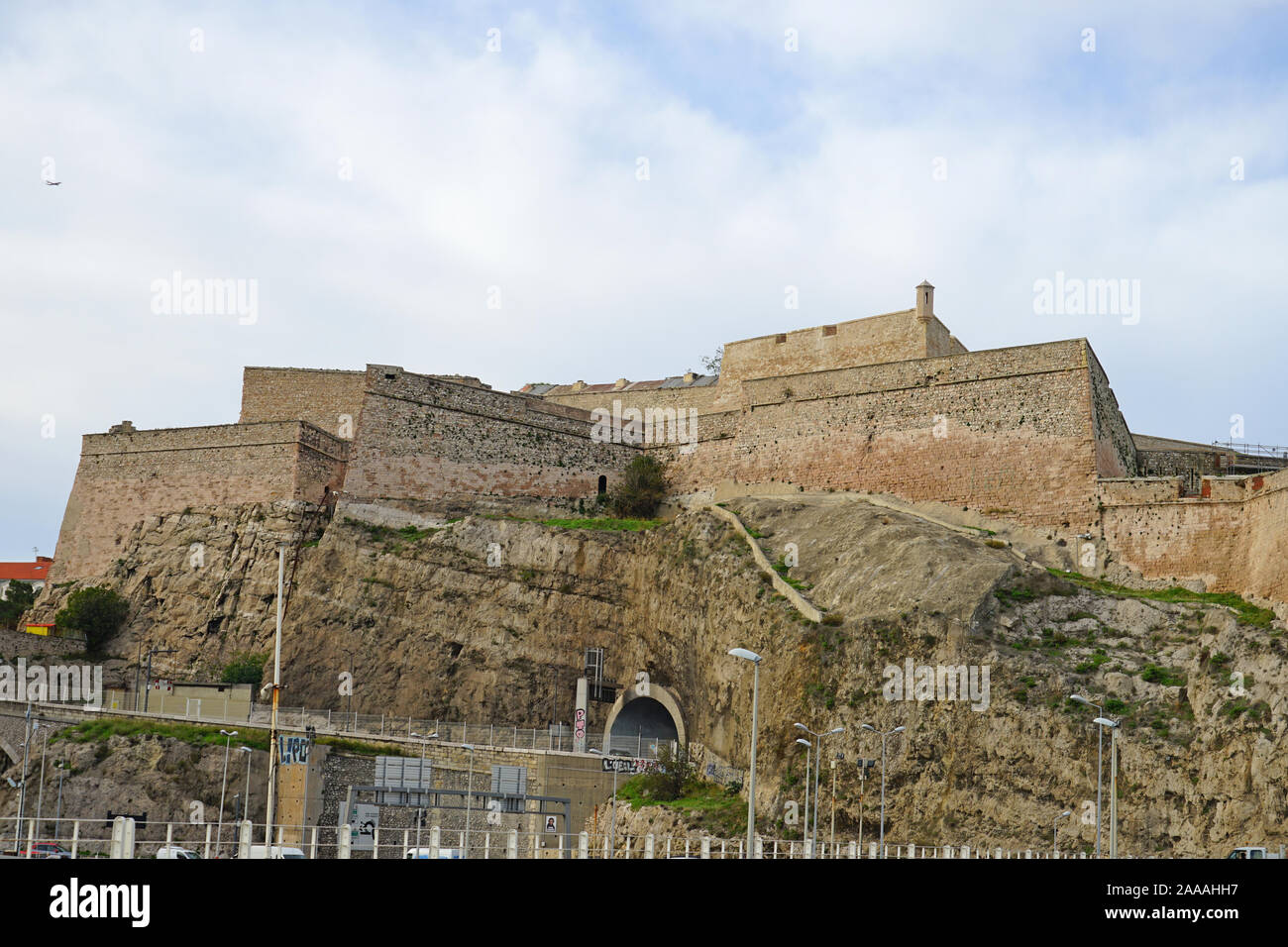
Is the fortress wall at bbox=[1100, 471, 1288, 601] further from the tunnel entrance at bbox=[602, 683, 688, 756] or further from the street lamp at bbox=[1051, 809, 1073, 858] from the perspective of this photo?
the tunnel entrance at bbox=[602, 683, 688, 756]

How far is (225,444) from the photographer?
63688mm

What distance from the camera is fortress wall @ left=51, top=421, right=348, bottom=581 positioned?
2459 inches

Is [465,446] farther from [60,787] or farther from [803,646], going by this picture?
[60,787]

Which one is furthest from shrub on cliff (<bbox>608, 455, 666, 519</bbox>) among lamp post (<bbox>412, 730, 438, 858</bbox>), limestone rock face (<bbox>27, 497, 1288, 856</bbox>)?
lamp post (<bbox>412, 730, 438, 858</bbox>)

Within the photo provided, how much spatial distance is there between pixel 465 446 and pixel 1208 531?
107ft

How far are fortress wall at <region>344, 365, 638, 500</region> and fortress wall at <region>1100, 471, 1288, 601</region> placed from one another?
25786mm

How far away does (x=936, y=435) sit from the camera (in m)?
60.9
